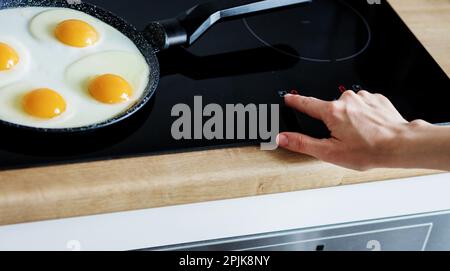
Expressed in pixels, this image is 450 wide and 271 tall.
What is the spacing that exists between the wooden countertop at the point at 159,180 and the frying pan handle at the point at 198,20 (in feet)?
0.82

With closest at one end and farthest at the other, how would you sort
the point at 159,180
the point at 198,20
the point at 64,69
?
the point at 159,180, the point at 64,69, the point at 198,20

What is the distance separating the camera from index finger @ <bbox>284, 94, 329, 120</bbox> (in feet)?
3.47

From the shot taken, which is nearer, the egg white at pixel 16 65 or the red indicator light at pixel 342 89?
the egg white at pixel 16 65

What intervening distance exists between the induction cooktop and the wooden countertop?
2 centimetres

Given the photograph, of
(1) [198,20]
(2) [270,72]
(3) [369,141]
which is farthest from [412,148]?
(1) [198,20]

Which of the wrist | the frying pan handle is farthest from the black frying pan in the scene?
the wrist

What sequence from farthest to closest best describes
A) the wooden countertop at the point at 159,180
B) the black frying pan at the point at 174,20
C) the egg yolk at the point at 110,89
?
the black frying pan at the point at 174,20 → the egg yolk at the point at 110,89 → the wooden countertop at the point at 159,180

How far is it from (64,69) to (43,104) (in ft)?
0.37

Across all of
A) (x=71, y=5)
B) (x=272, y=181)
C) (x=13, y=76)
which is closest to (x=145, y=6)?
(x=71, y=5)

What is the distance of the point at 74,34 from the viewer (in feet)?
3.61

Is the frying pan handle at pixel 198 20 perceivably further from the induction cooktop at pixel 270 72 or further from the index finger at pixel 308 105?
the index finger at pixel 308 105

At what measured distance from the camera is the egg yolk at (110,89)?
1.02 metres

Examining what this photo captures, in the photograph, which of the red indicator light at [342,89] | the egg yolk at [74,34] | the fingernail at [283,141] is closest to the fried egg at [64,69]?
the egg yolk at [74,34]

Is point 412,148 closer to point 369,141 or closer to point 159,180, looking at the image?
point 369,141
